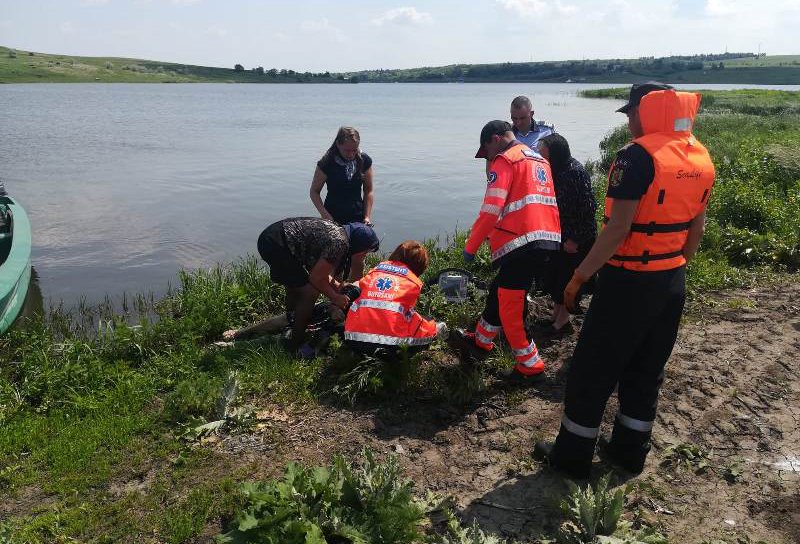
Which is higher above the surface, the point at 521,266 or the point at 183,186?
the point at 521,266

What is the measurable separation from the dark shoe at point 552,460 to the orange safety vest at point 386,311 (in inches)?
56.9

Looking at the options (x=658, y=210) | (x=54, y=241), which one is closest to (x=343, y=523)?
(x=658, y=210)

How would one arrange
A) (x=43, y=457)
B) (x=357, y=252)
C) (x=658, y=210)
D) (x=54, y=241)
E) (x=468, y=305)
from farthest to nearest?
(x=54, y=241) < (x=468, y=305) < (x=357, y=252) < (x=43, y=457) < (x=658, y=210)

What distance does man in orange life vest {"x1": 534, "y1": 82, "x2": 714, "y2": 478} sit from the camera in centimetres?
332

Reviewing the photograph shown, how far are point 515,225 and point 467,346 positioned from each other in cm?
122

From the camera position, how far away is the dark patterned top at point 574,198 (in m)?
5.93

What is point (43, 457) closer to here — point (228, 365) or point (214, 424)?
point (214, 424)

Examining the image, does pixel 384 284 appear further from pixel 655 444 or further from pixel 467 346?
pixel 655 444

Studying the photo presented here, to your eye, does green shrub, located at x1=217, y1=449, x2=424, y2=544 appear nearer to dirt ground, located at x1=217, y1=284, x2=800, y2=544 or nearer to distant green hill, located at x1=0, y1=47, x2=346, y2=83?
dirt ground, located at x1=217, y1=284, x2=800, y2=544

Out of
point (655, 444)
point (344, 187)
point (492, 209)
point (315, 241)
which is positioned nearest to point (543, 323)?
point (492, 209)

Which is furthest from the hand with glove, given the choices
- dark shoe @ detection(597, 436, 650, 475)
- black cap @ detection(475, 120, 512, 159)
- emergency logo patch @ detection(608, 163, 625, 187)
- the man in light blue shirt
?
the man in light blue shirt

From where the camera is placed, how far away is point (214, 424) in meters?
4.39

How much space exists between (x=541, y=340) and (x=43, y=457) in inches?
172

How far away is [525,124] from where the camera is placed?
22.9ft
